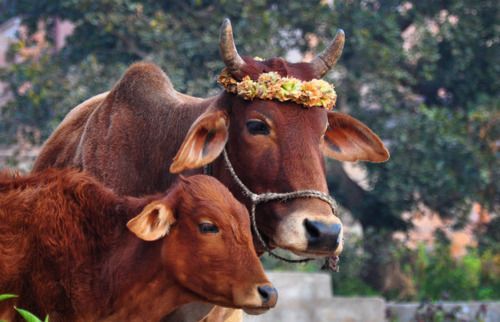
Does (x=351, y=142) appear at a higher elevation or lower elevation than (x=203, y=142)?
lower

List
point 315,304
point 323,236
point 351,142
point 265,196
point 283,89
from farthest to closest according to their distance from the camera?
point 315,304
point 351,142
point 283,89
point 265,196
point 323,236

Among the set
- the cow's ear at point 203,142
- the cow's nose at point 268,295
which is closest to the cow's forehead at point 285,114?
the cow's ear at point 203,142

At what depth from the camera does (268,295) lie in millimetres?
4742

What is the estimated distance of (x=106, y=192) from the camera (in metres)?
5.33

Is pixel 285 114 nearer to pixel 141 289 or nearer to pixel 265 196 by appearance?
pixel 265 196

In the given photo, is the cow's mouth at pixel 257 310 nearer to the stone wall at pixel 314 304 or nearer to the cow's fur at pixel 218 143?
the cow's fur at pixel 218 143

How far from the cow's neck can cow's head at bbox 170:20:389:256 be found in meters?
0.77

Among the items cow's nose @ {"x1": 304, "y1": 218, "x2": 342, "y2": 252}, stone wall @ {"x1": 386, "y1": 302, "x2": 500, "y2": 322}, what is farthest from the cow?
stone wall @ {"x1": 386, "y1": 302, "x2": 500, "y2": 322}

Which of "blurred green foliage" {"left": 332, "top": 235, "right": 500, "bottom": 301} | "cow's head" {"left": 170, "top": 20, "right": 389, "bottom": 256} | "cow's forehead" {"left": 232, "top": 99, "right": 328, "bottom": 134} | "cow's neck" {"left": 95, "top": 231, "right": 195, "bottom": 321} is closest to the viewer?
"cow's neck" {"left": 95, "top": 231, "right": 195, "bottom": 321}

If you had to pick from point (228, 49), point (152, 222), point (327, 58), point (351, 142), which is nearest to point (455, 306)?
point (351, 142)

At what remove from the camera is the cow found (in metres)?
5.68

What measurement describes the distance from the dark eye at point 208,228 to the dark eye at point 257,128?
42.4 inches

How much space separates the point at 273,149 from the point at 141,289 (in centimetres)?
119

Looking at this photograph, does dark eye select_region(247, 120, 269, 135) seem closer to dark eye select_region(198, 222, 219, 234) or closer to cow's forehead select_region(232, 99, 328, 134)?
cow's forehead select_region(232, 99, 328, 134)
